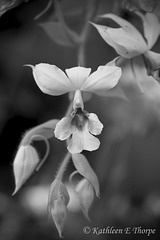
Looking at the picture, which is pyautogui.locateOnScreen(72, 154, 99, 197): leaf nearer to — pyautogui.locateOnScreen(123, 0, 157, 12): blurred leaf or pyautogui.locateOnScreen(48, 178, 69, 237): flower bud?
pyautogui.locateOnScreen(48, 178, 69, 237): flower bud

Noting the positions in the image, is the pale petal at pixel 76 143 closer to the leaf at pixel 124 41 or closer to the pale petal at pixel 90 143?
the pale petal at pixel 90 143

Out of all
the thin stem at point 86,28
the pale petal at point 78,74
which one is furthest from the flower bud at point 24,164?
the thin stem at point 86,28

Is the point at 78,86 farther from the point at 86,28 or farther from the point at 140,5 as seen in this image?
the point at 86,28

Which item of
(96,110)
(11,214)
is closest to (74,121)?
(96,110)

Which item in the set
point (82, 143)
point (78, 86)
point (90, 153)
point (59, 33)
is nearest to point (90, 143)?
point (82, 143)

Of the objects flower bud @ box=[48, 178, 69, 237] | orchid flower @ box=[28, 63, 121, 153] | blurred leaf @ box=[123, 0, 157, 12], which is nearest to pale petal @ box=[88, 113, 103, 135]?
orchid flower @ box=[28, 63, 121, 153]

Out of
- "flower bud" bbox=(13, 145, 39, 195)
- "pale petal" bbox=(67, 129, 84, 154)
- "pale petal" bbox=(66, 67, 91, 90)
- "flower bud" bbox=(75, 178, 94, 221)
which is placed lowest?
"flower bud" bbox=(75, 178, 94, 221)
